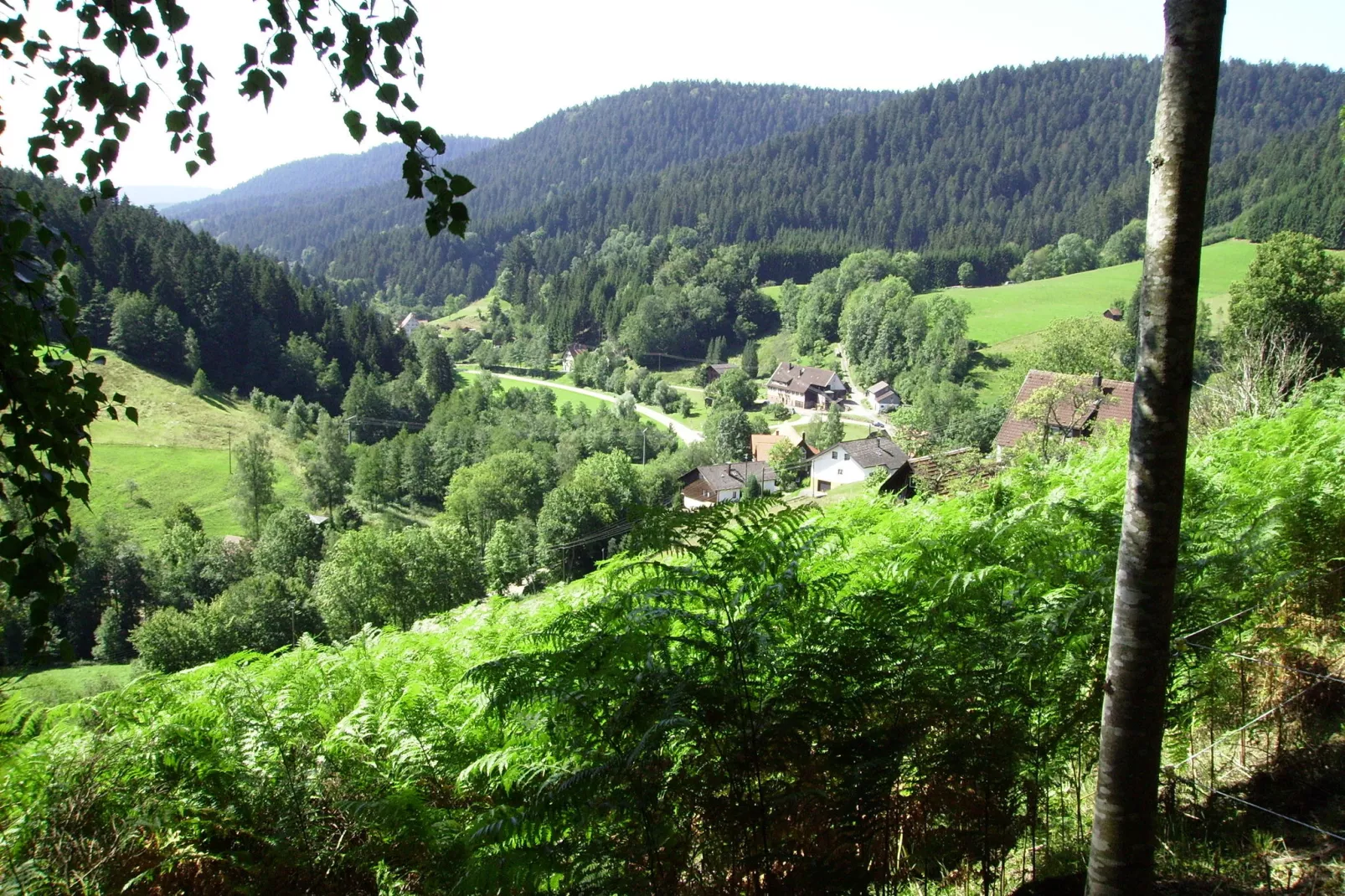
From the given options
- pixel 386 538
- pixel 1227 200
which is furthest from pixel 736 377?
pixel 1227 200

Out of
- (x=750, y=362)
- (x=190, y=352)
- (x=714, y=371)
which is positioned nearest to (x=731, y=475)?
(x=714, y=371)

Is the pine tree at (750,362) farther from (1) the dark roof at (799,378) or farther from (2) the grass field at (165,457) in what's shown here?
(2) the grass field at (165,457)

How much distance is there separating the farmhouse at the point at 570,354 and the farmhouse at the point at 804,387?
113 ft

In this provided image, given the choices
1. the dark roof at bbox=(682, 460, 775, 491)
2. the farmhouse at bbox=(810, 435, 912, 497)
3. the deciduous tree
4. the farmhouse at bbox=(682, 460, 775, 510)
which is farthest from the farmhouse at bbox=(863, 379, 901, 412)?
the deciduous tree

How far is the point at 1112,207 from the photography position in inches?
5571

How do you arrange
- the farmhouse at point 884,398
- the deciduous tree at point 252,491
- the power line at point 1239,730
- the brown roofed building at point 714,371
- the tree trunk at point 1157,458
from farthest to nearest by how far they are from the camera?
the brown roofed building at point 714,371 < the farmhouse at point 884,398 < the deciduous tree at point 252,491 < the power line at point 1239,730 < the tree trunk at point 1157,458

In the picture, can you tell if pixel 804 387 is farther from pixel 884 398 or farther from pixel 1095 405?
pixel 1095 405

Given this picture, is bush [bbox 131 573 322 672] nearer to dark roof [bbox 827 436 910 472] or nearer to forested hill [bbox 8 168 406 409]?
dark roof [bbox 827 436 910 472]

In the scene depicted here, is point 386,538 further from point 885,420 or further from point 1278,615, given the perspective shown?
point 885,420

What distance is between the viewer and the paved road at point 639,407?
86.2 meters

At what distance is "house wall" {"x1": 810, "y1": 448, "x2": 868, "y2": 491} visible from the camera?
52219mm

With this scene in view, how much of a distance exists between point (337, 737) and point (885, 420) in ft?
269

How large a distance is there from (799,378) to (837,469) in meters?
43.4

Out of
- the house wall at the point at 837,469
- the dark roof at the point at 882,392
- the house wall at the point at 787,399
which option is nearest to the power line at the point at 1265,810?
the house wall at the point at 837,469
